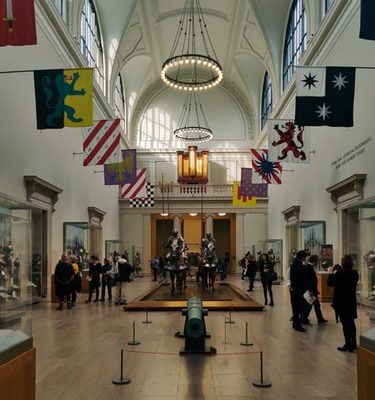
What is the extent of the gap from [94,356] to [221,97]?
102ft

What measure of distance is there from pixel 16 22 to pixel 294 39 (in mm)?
18558

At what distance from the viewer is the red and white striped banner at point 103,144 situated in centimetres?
1681

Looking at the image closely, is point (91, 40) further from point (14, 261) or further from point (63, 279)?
point (14, 261)

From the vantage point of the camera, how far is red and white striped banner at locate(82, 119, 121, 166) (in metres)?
16.8

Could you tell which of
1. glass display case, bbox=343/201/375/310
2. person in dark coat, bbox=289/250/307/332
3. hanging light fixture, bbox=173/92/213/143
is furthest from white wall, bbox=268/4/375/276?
hanging light fixture, bbox=173/92/213/143

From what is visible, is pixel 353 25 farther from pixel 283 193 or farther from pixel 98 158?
pixel 283 193

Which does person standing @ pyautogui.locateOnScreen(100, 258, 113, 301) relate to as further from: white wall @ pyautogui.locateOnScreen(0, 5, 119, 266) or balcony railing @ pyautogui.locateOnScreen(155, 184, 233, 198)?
balcony railing @ pyautogui.locateOnScreen(155, 184, 233, 198)

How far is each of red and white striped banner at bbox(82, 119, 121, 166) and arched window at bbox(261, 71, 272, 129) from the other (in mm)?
16795

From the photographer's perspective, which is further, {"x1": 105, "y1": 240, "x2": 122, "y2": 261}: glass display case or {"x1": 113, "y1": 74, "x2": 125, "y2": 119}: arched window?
{"x1": 113, "y1": 74, "x2": 125, "y2": 119}: arched window

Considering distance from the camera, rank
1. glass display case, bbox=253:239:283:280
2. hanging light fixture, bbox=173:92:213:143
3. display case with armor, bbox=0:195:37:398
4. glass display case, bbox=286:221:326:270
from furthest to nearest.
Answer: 1. hanging light fixture, bbox=173:92:213:143
2. glass display case, bbox=253:239:283:280
3. glass display case, bbox=286:221:326:270
4. display case with armor, bbox=0:195:37:398

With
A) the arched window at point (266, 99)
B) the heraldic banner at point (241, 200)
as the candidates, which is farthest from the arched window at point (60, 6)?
the arched window at point (266, 99)

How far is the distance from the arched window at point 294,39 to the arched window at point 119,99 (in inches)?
414

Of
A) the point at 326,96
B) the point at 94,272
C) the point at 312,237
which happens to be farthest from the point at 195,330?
the point at 312,237

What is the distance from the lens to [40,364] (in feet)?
24.8
